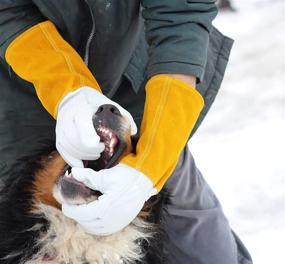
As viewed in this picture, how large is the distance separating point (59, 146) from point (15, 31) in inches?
13.7

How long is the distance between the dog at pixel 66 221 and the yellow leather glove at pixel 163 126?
0.05m

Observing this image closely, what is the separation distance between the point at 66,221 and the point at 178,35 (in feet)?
1.59

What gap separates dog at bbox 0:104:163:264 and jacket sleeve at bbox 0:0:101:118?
0.15 metres

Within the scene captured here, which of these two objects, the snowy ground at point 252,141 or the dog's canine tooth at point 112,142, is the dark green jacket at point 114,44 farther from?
the snowy ground at point 252,141

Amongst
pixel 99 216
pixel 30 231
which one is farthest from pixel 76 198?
pixel 30 231

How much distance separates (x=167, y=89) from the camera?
4.84 feet

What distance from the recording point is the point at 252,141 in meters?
3.30

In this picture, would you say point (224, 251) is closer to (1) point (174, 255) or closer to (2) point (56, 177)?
(1) point (174, 255)

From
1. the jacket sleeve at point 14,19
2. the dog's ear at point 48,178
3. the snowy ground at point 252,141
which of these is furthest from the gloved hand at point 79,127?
the snowy ground at point 252,141

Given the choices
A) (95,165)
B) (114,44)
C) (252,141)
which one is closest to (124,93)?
(114,44)

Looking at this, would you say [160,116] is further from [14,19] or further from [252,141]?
[252,141]

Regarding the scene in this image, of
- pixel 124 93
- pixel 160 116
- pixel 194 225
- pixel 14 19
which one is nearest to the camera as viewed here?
pixel 160 116

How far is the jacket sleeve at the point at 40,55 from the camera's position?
1508 mm

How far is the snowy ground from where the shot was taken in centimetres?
276
